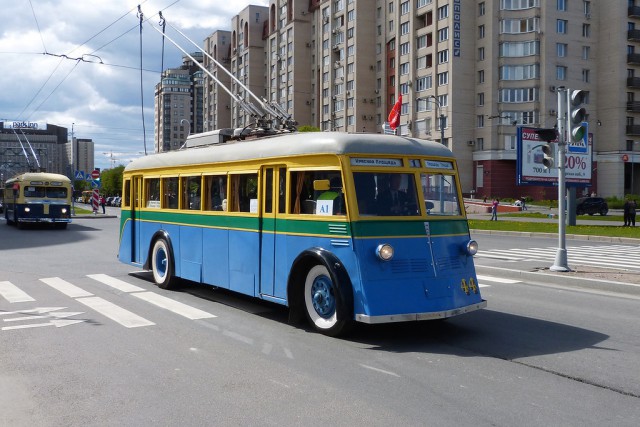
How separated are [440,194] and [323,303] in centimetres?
197

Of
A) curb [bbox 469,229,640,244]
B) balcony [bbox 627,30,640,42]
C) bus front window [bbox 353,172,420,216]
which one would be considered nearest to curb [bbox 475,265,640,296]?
bus front window [bbox 353,172,420,216]

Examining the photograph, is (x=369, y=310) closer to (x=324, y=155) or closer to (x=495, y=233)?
(x=324, y=155)

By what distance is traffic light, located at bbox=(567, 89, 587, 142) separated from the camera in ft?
43.3

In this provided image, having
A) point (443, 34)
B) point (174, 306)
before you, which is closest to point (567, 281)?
point (174, 306)

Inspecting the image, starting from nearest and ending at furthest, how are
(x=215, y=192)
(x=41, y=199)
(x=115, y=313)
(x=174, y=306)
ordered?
(x=115, y=313)
(x=174, y=306)
(x=215, y=192)
(x=41, y=199)

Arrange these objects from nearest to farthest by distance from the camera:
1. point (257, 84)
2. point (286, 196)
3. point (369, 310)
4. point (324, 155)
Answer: point (369, 310), point (324, 155), point (286, 196), point (257, 84)

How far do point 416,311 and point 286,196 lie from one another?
7.32 feet

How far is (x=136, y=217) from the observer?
12.9m

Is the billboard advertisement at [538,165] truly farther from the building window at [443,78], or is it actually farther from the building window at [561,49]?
the building window at [561,49]

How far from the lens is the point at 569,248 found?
21266 millimetres

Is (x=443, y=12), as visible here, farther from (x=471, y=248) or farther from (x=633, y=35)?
(x=471, y=248)

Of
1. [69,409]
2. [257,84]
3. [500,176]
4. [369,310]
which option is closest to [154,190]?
[369,310]

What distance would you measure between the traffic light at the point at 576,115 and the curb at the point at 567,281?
292cm

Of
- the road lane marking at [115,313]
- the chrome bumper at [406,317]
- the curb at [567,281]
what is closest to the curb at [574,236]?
the curb at [567,281]
